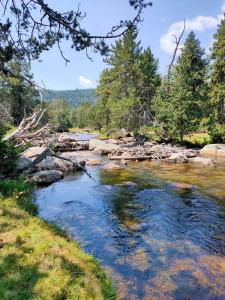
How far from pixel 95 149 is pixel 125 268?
27888 millimetres

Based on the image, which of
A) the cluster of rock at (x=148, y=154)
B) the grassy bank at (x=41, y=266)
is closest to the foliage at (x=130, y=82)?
the cluster of rock at (x=148, y=154)

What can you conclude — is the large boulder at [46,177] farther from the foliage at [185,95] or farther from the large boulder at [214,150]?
the foliage at [185,95]

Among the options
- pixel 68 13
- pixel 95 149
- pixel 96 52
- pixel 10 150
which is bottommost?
pixel 95 149

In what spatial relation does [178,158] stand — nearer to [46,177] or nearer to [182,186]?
[182,186]

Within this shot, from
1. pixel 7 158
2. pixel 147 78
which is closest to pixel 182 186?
pixel 7 158

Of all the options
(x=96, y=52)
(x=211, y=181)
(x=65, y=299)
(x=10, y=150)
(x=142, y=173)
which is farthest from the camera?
(x=142, y=173)

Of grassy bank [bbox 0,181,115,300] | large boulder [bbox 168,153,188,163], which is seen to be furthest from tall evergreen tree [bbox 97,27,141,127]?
grassy bank [bbox 0,181,115,300]

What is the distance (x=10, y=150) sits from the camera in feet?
43.8

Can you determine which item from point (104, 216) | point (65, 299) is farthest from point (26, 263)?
point (104, 216)

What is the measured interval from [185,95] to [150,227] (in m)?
27.9

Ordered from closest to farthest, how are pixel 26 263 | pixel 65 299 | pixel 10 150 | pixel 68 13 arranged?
pixel 65 299 < pixel 26 263 < pixel 68 13 < pixel 10 150

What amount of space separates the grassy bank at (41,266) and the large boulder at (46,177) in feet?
32.0

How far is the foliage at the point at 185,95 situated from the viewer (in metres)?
38.1

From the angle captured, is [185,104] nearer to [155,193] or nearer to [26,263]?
[155,193]
